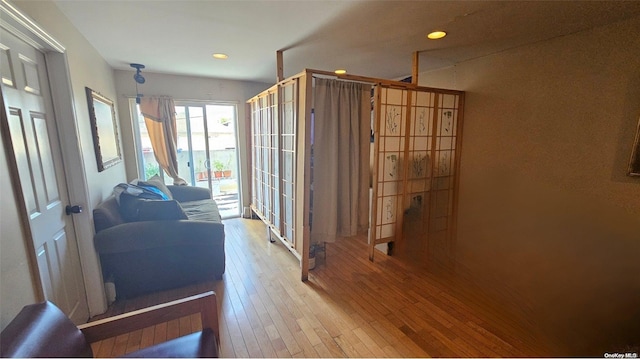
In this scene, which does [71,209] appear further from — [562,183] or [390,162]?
[562,183]

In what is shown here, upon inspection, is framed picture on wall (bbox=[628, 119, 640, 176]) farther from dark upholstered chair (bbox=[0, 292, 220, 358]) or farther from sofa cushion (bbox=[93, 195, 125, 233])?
sofa cushion (bbox=[93, 195, 125, 233])

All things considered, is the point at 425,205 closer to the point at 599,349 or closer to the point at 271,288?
the point at 599,349

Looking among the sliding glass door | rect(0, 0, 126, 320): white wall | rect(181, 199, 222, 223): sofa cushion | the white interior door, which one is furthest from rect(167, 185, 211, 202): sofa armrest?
the white interior door

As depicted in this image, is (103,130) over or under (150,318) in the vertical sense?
over

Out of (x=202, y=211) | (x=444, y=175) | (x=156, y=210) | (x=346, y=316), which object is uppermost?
(x=444, y=175)

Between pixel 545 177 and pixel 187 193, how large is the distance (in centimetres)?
422

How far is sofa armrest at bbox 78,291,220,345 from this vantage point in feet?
3.70

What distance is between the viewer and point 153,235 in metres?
2.17

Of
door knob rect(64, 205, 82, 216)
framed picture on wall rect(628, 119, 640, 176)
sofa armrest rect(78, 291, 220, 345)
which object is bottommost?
sofa armrest rect(78, 291, 220, 345)

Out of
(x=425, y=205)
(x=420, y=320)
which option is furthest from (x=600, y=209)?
(x=420, y=320)

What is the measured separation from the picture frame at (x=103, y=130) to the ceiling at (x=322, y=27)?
52 cm

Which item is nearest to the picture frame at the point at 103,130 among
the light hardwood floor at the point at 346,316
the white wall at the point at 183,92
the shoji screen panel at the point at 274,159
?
the white wall at the point at 183,92

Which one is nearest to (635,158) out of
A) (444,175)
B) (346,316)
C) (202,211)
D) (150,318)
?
(444,175)

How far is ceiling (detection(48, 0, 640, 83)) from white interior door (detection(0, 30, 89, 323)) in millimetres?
612
